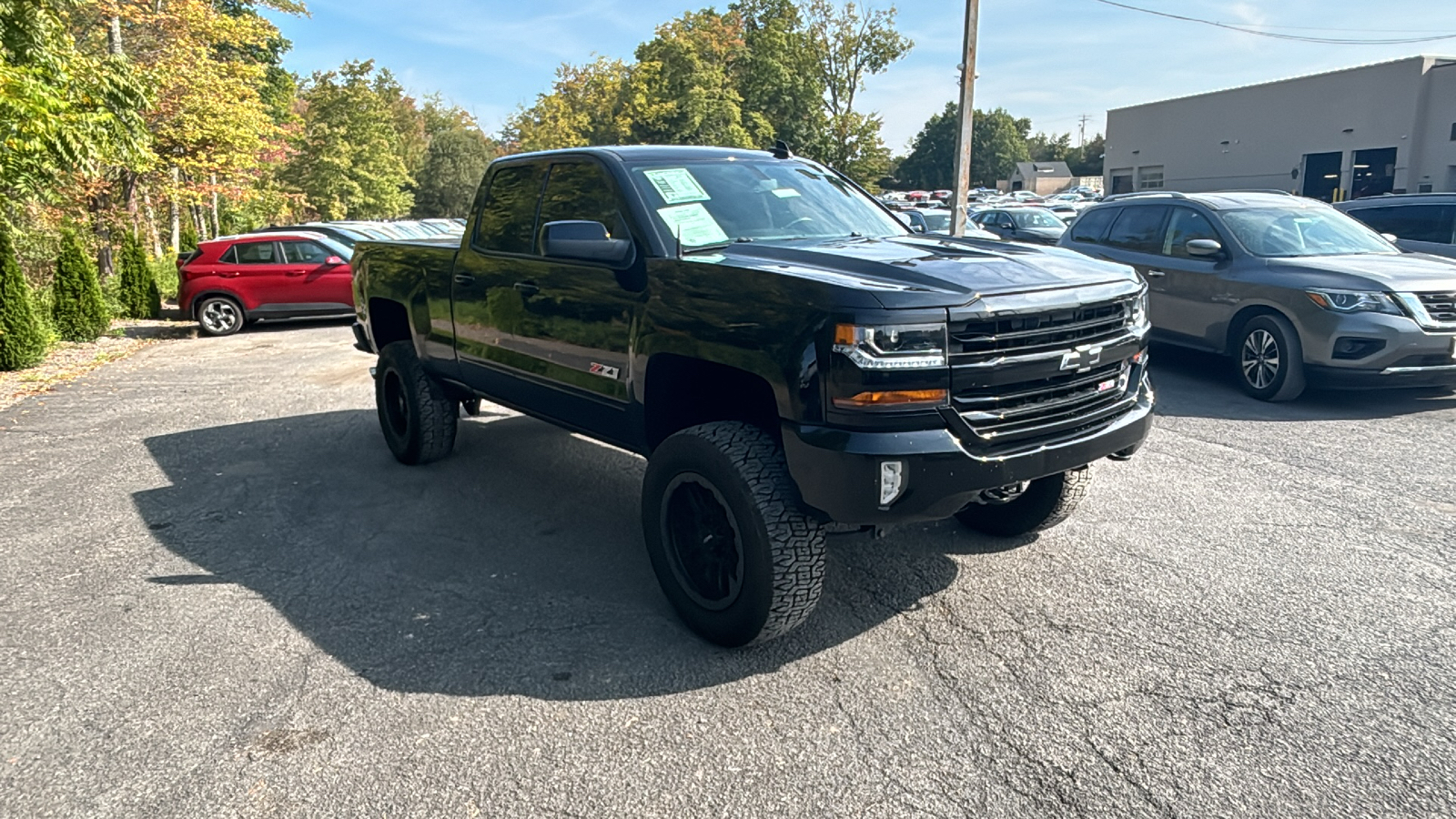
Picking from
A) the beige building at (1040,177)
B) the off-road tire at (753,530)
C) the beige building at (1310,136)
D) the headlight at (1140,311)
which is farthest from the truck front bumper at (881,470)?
the beige building at (1040,177)

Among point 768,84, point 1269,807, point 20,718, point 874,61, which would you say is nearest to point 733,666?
point 1269,807

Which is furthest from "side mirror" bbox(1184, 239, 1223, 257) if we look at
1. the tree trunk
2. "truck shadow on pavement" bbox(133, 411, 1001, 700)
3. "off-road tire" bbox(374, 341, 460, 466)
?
the tree trunk

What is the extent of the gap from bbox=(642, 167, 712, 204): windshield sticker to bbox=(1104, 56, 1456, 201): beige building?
33.4m

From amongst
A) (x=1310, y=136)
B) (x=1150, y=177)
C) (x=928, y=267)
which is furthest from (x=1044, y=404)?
(x=1150, y=177)

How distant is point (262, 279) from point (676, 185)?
14.0 m

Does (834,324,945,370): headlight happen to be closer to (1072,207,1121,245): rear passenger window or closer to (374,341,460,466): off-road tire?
(374,341,460,466): off-road tire

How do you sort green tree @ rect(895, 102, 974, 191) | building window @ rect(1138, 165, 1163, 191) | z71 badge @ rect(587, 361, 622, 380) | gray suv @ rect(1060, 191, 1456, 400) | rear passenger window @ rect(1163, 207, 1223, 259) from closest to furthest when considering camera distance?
z71 badge @ rect(587, 361, 622, 380)
gray suv @ rect(1060, 191, 1456, 400)
rear passenger window @ rect(1163, 207, 1223, 259)
building window @ rect(1138, 165, 1163, 191)
green tree @ rect(895, 102, 974, 191)

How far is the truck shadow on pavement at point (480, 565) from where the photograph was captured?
12.3ft

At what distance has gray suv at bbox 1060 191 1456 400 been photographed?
7422mm

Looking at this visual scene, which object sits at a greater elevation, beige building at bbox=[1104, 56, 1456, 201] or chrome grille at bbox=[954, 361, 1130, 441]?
beige building at bbox=[1104, 56, 1456, 201]

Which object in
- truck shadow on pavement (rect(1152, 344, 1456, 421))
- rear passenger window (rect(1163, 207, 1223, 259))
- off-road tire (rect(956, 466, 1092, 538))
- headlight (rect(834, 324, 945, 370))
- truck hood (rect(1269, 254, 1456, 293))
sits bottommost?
truck shadow on pavement (rect(1152, 344, 1456, 421))

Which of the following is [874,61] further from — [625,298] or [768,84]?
[625,298]

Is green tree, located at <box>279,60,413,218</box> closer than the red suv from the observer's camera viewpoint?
No

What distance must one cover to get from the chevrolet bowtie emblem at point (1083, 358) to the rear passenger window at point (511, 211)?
2.90 m
